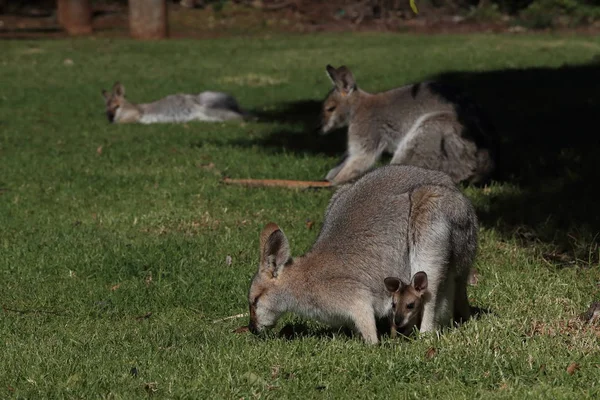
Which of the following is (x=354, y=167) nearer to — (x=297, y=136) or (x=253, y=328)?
(x=297, y=136)

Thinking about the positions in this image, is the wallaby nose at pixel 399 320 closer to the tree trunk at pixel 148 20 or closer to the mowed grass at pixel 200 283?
the mowed grass at pixel 200 283

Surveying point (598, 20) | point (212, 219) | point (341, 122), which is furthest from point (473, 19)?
point (212, 219)

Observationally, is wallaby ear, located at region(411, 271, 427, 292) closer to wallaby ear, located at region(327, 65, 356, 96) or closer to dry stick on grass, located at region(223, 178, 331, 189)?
dry stick on grass, located at region(223, 178, 331, 189)

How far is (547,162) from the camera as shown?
10.7 meters

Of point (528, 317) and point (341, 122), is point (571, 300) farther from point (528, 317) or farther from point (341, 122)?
point (341, 122)

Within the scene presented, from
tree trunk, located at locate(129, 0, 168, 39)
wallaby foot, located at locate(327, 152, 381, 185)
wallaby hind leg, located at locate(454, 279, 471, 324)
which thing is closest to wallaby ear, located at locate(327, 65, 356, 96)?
wallaby foot, located at locate(327, 152, 381, 185)

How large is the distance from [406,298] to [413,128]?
5212mm

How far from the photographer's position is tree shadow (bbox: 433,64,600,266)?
8211mm

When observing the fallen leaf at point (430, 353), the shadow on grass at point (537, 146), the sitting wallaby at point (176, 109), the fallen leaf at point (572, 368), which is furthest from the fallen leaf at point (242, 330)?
the sitting wallaby at point (176, 109)

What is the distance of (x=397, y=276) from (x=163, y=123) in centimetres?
1069

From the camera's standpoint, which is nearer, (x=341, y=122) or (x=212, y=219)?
(x=212, y=219)

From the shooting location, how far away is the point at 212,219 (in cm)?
897

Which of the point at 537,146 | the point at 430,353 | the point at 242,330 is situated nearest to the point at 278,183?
the point at 537,146

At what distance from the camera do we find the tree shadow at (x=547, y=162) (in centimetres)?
821
